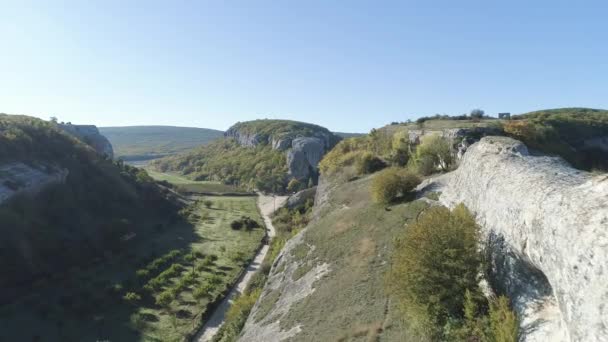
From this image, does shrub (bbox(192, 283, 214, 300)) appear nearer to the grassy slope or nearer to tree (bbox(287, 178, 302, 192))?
the grassy slope

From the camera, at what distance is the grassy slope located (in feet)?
72.4

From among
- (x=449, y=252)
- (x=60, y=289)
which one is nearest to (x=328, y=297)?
(x=449, y=252)

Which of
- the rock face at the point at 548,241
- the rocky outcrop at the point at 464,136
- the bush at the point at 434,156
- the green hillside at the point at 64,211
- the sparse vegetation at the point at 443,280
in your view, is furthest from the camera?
the green hillside at the point at 64,211

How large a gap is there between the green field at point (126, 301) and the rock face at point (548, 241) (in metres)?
34.4

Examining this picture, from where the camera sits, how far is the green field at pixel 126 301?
41562 millimetres

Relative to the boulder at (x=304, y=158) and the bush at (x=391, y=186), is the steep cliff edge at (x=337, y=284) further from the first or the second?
the boulder at (x=304, y=158)

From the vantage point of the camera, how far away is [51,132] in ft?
317

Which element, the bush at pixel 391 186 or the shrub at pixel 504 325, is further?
the bush at pixel 391 186

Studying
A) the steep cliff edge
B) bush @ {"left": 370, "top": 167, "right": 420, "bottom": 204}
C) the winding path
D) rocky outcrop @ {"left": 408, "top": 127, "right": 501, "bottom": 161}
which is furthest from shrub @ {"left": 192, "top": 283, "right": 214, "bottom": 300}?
rocky outcrop @ {"left": 408, "top": 127, "right": 501, "bottom": 161}

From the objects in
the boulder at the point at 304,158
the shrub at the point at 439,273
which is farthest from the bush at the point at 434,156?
the boulder at the point at 304,158

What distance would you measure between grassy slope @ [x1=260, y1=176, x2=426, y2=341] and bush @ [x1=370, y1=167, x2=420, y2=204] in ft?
4.47

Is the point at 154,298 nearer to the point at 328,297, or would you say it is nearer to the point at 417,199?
the point at 328,297

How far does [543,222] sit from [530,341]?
4.44 m

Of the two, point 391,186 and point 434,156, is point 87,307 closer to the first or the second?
point 391,186
